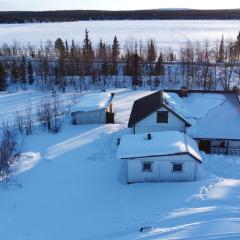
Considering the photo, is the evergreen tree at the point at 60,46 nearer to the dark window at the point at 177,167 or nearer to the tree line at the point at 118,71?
the tree line at the point at 118,71

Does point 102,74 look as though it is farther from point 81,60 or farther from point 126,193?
point 126,193

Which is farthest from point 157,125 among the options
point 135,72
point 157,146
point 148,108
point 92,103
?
point 135,72

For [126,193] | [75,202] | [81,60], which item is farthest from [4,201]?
[81,60]

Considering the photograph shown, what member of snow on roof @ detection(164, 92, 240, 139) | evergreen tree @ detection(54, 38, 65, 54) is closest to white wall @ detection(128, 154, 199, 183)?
snow on roof @ detection(164, 92, 240, 139)

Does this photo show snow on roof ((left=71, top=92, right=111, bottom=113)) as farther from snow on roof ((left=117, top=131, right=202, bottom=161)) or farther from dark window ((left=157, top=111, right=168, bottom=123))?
snow on roof ((left=117, top=131, right=202, bottom=161))

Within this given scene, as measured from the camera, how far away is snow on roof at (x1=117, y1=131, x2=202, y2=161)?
22830mm

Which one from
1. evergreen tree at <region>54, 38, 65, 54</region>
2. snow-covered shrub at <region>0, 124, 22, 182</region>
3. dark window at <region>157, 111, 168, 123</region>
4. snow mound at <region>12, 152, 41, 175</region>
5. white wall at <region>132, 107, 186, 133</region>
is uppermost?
evergreen tree at <region>54, 38, 65, 54</region>

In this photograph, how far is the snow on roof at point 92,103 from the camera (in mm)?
35700

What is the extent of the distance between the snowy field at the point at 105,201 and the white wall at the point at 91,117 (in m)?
6.56

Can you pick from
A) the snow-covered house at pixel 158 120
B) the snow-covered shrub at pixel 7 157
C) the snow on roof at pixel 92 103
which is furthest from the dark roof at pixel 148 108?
the snow-covered shrub at pixel 7 157

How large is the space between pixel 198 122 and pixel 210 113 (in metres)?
2.03

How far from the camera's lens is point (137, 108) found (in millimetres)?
31344

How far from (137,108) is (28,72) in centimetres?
4236

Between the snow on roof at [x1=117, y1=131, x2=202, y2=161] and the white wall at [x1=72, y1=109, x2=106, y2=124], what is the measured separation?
10450 millimetres
